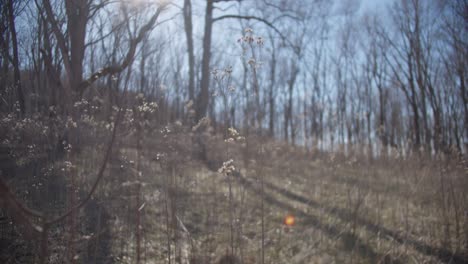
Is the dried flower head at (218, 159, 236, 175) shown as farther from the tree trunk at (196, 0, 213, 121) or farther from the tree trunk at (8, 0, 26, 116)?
the tree trunk at (196, 0, 213, 121)

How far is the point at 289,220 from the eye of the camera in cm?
400

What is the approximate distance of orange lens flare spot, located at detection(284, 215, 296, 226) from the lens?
392 centimetres

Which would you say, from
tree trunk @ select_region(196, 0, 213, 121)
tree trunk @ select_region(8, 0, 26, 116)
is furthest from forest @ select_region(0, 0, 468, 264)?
tree trunk @ select_region(196, 0, 213, 121)

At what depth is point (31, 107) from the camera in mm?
2400

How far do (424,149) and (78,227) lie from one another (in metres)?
5.36

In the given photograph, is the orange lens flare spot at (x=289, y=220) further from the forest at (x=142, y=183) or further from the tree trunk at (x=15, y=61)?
the tree trunk at (x=15, y=61)

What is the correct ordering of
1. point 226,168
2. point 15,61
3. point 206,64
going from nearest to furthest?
1. point 226,168
2. point 15,61
3. point 206,64

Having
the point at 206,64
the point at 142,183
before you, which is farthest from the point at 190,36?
the point at 142,183

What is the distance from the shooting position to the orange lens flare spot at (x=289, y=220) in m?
3.92

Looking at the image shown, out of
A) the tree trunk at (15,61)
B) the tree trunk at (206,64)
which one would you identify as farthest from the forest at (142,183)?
the tree trunk at (206,64)

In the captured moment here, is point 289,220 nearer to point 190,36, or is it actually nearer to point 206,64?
point 206,64

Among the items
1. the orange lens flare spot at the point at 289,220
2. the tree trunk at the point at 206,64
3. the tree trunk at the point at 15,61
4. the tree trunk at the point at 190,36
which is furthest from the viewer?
the tree trunk at the point at 190,36

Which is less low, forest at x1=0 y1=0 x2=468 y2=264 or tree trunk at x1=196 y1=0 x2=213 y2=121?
tree trunk at x1=196 y1=0 x2=213 y2=121

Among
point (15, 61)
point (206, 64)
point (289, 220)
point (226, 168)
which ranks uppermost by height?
point (206, 64)
